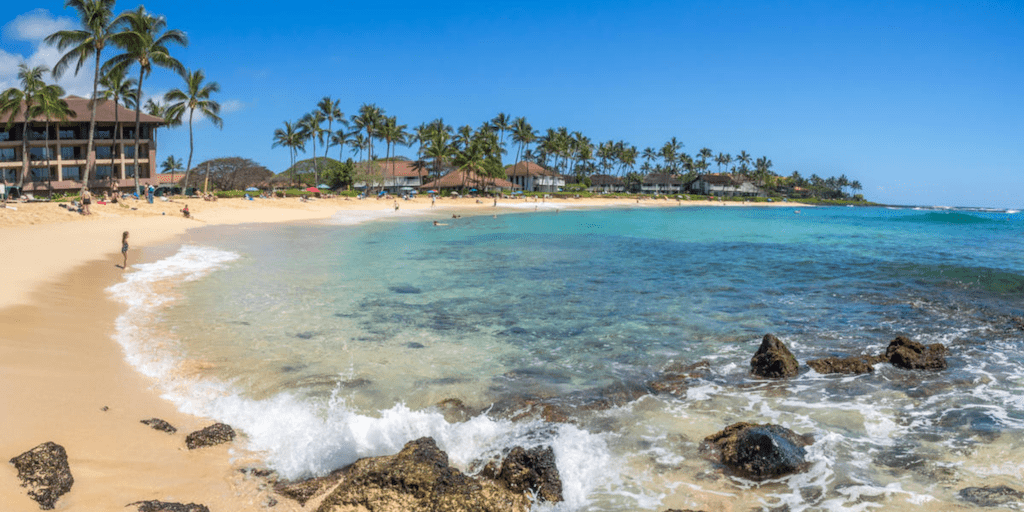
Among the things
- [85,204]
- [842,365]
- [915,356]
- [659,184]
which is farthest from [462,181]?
[915,356]

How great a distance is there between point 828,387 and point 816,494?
322 centimetres

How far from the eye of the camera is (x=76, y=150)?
2093 inches

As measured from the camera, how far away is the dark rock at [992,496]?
471cm

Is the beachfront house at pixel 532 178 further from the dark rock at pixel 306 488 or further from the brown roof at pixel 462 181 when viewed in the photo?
the dark rock at pixel 306 488

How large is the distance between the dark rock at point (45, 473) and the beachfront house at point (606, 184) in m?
118

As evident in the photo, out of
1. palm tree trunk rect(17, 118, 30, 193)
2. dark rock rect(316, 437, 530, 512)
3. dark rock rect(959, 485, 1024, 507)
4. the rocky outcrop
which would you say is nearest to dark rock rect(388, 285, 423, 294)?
the rocky outcrop

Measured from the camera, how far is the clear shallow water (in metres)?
5.40

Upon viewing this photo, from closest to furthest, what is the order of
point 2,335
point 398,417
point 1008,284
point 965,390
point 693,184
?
1. point 398,417
2. point 965,390
3. point 2,335
4. point 1008,284
5. point 693,184

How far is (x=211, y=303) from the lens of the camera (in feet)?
39.9

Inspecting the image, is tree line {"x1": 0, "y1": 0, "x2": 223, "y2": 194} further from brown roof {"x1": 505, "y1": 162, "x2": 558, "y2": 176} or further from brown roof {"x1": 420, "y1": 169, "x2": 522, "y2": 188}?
brown roof {"x1": 505, "y1": 162, "x2": 558, "y2": 176}

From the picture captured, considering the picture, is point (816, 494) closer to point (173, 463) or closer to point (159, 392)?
point (173, 463)

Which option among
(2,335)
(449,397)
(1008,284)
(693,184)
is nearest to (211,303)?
(2,335)

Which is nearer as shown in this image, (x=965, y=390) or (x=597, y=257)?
(x=965, y=390)

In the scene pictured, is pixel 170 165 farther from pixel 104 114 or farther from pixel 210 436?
pixel 210 436
